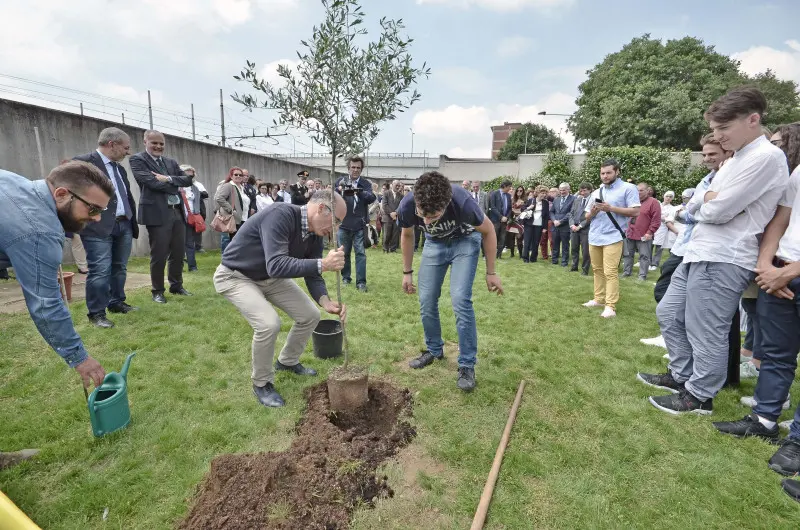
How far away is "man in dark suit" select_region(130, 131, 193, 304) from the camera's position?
5.25 m

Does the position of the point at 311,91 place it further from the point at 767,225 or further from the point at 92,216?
the point at 767,225

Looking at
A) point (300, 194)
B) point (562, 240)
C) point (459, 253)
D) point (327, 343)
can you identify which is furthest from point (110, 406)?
point (562, 240)

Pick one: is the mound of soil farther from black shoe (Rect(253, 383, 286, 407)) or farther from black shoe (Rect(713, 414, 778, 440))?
black shoe (Rect(713, 414, 778, 440))

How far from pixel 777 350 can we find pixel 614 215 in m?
3.10

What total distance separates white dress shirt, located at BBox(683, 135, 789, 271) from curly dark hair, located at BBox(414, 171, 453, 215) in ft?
6.31

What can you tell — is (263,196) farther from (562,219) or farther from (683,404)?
A: (683,404)

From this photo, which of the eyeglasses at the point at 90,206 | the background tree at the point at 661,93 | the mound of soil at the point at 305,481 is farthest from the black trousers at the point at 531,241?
the background tree at the point at 661,93

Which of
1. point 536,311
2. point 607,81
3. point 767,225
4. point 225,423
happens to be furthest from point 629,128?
point 225,423

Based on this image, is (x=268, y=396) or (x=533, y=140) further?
(x=533, y=140)

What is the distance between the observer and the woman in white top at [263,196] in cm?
1074

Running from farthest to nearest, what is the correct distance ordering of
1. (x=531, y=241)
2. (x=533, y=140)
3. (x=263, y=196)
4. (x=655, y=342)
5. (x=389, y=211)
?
(x=533, y=140) < (x=389, y=211) < (x=263, y=196) < (x=531, y=241) < (x=655, y=342)

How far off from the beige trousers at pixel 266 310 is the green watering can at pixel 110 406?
816 mm

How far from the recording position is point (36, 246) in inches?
80.9

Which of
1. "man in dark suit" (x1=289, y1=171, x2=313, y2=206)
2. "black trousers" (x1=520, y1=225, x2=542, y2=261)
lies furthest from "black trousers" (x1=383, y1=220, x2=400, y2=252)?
"black trousers" (x1=520, y1=225, x2=542, y2=261)
